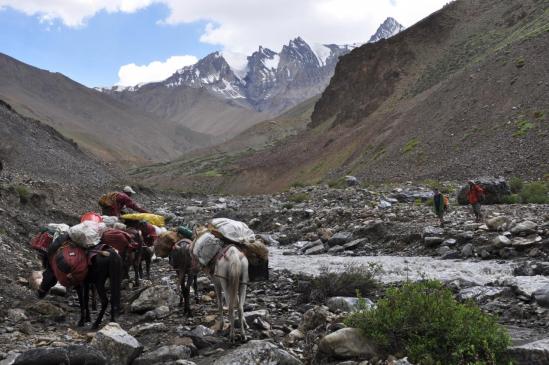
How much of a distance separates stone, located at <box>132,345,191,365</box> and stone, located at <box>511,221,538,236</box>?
35.7ft

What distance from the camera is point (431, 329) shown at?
628 cm

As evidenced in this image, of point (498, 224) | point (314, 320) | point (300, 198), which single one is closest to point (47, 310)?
point (314, 320)

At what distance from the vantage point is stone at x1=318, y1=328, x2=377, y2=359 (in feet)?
21.3

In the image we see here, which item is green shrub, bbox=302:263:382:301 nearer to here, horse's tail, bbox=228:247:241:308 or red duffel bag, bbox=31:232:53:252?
horse's tail, bbox=228:247:241:308

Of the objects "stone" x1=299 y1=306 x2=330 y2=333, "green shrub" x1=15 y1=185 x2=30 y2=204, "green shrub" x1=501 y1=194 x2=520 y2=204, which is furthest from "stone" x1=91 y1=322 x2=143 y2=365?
"green shrub" x1=501 y1=194 x2=520 y2=204

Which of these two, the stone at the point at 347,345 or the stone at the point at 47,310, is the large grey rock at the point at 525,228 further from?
the stone at the point at 47,310

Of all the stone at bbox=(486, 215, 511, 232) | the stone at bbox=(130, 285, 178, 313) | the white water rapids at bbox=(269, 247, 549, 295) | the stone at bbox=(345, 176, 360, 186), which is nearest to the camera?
the stone at bbox=(130, 285, 178, 313)

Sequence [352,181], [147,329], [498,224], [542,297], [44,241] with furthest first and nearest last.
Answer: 1. [352,181]
2. [498,224]
3. [44,241]
4. [542,297]
5. [147,329]

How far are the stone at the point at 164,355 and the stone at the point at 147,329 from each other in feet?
4.66

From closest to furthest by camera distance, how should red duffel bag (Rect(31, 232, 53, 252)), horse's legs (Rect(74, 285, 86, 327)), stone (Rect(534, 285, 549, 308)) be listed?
stone (Rect(534, 285, 549, 308))
horse's legs (Rect(74, 285, 86, 327))
red duffel bag (Rect(31, 232, 53, 252))

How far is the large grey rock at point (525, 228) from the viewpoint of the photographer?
47.3ft

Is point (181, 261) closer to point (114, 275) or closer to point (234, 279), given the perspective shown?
point (114, 275)

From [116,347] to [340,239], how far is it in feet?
40.7

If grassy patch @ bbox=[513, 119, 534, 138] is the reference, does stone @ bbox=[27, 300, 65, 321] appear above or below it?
below
